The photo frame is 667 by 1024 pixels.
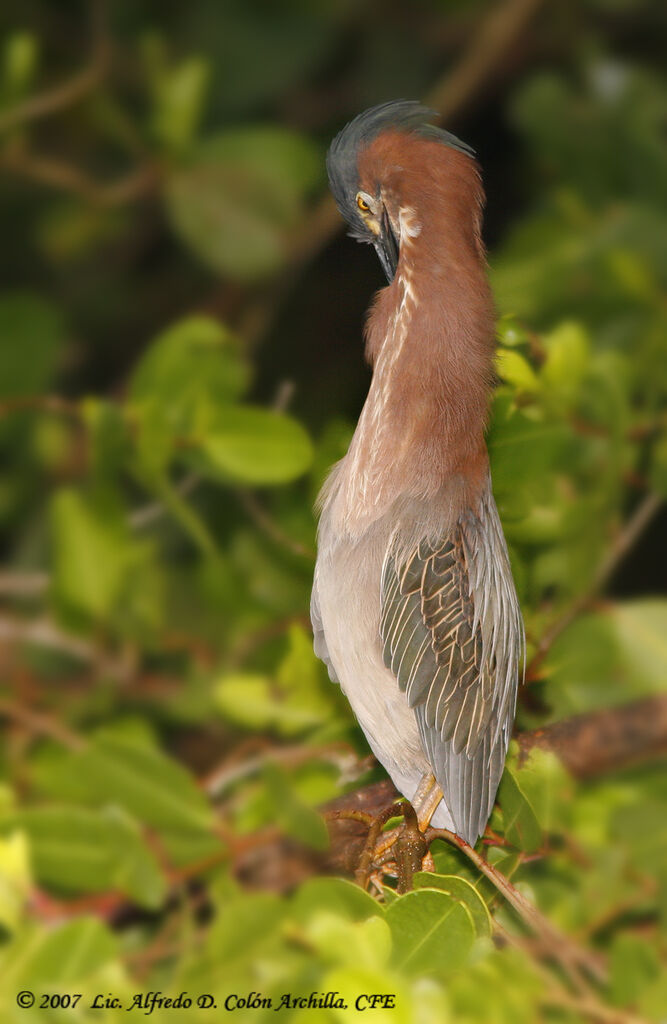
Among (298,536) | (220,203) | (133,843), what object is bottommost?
(133,843)

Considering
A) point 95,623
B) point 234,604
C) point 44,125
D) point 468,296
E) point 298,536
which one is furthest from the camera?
point 44,125

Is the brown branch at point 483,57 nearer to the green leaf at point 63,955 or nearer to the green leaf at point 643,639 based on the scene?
the green leaf at point 643,639

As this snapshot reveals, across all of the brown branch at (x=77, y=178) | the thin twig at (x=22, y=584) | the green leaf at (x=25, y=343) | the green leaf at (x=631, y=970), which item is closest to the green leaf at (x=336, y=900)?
the green leaf at (x=631, y=970)

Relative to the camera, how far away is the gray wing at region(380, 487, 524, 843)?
32 centimetres

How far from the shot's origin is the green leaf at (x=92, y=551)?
3.30ft

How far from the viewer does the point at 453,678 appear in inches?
13.0

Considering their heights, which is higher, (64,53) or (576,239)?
(64,53)

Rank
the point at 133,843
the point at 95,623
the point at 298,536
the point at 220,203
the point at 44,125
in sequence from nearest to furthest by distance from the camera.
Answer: the point at 298,536
the point at 133,843
the point at 95,623
the point at 220,203
the point at 44,125

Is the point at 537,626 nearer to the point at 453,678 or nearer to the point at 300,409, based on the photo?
the point at 453,678

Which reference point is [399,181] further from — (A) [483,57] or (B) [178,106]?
(A) [483,57]

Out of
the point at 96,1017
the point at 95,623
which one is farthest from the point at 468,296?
the point at 95,623

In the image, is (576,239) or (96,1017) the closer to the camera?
(96,1017)

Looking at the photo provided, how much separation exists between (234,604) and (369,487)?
0.64 metres

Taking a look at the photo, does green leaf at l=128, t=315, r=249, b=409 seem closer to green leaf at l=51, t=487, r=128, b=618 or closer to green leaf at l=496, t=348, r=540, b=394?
green leaf at l=51, t=487, r=128, b=618
